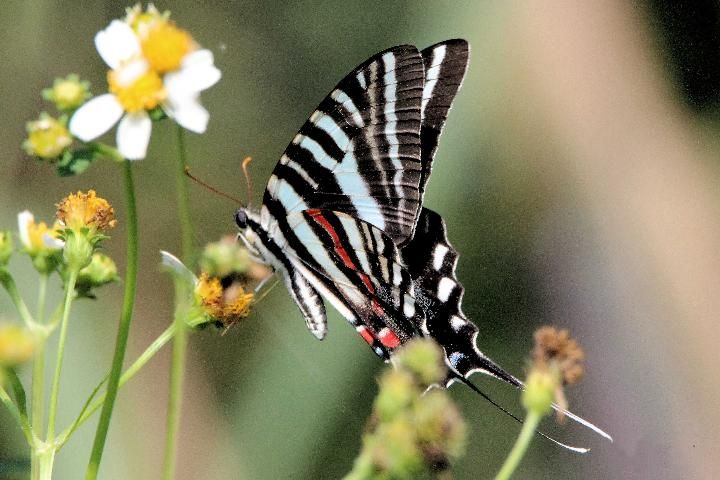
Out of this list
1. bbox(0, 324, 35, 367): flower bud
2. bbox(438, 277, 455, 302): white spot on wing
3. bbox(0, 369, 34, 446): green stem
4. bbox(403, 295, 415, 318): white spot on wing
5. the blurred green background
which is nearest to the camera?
bbox(0, 324, 35, 367): flower bud

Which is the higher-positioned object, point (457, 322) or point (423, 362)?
point (423, 362)

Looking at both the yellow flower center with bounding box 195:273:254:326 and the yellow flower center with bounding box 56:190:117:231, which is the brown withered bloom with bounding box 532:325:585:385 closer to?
the yellow flower center with bounding box 195:273:254:326

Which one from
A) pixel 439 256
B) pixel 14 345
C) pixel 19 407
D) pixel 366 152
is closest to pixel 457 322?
pixel 439 256

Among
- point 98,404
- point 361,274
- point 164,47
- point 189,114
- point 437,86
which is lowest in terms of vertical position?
point 361,274

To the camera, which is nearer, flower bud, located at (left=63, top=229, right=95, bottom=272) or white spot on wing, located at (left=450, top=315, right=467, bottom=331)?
flower bud, located at (left=63, top=229, right=95, bottom=272)

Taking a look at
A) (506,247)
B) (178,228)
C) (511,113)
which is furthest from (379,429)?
(511,113)

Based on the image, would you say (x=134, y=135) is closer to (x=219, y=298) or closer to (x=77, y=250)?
(x=77, y=250)

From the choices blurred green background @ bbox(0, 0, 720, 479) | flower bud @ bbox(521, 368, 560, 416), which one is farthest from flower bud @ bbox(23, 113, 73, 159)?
blurred green background @ bbox(0, 0, 720, 479)
